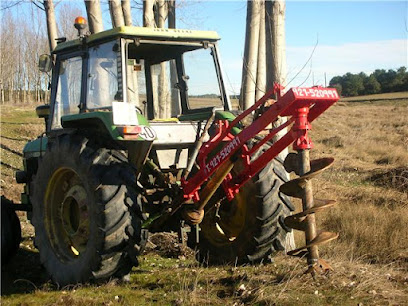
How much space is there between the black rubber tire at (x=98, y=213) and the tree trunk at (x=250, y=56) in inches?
152

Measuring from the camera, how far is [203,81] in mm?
6203

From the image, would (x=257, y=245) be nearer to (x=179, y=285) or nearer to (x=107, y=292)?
(x=179, y=285)

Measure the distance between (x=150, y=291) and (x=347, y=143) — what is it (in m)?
16.5

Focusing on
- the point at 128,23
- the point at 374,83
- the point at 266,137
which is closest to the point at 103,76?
the point at 266,137

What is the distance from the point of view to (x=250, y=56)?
28.8ft

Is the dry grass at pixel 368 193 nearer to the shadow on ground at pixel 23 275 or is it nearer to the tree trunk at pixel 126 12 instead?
the shadow on ground at pixel 23 275

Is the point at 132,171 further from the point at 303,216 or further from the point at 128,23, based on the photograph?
the point at 128,23

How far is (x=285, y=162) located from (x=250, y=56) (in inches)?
180

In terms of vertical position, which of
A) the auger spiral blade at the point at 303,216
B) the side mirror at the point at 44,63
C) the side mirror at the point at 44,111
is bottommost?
the auger spiral blade at the point at 303,216

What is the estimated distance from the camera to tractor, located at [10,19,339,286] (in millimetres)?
4539

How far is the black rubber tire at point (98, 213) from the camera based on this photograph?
4.70 metres

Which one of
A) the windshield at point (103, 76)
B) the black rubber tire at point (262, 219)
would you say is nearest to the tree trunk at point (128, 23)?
the windshield at point (103, 76)

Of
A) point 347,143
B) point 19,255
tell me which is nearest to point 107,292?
point 19,255

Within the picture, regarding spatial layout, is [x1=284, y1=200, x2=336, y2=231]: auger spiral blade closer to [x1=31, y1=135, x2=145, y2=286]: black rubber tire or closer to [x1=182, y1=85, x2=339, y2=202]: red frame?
[x1=182, y1=85, x2=339, y2=202]: red frame
